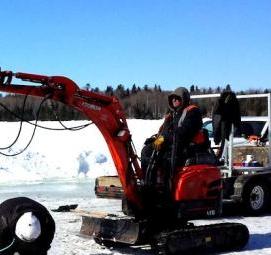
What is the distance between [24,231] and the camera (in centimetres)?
591

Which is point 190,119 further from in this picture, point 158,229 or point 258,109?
point 258,109

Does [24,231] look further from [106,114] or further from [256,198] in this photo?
[256,198]

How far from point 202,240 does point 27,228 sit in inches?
127

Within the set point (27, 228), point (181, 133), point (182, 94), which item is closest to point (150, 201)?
point (181, 133)

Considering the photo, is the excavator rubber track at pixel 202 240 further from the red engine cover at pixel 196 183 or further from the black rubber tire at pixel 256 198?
the black rubber tire at pixel 256 198

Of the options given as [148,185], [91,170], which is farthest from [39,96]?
[91,170]

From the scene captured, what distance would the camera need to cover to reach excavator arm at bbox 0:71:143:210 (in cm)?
811

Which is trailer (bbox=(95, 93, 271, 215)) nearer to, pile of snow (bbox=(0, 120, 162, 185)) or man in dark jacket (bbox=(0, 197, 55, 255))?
man in dark jacket (bbox=(0, 197, 55, 255))

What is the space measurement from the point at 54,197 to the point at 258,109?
7991 millimetres

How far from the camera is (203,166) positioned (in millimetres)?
8828

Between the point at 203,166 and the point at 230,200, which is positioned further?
the point at 230,200

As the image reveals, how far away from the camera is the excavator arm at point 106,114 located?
8.11 metres

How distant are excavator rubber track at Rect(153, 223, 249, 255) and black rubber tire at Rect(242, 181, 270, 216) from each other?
2805 millimetres

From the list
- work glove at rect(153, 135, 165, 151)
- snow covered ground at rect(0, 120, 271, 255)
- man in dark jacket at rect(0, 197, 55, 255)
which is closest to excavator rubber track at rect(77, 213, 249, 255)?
snow covered ground at rect(0, 120, 271, 255)
